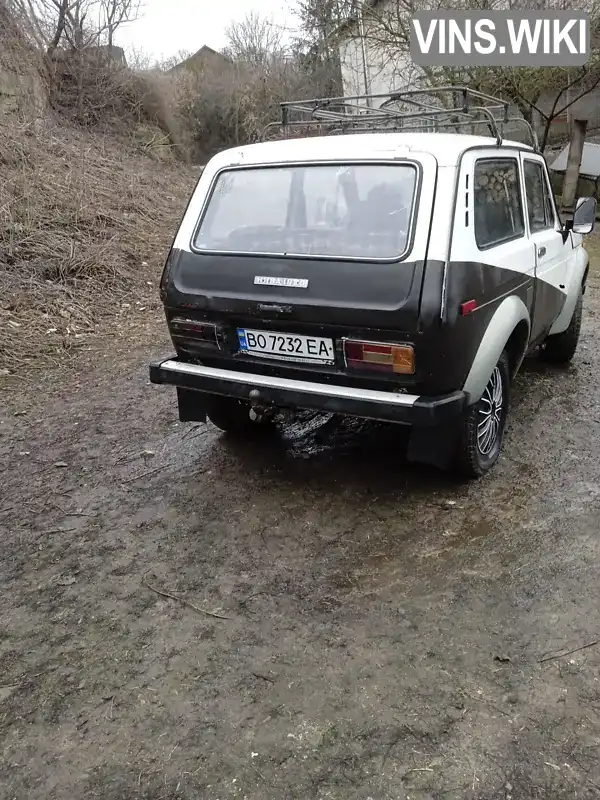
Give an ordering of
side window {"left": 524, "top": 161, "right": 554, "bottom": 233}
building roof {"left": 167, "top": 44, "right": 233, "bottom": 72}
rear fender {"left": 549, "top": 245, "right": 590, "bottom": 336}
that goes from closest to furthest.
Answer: side window {"left": 524, "top": 161, "right": 554, "bottom": 233}, rear fender {"left": 549, "top": 245, "right": 590, "bottom": 336}, building roof {"left": 167, "top": 44, "right": 233, "bottom": 72}

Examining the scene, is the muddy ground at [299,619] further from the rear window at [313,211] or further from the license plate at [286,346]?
the rear window at [313,211]

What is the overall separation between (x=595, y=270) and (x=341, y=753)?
Result: 9.26 meters

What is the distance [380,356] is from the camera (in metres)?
3.09

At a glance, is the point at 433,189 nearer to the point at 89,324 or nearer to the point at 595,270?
the point at 89,324

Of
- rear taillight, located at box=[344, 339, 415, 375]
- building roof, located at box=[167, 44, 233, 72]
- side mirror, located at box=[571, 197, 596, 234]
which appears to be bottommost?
rear taillight, located at box=[344, 339, 415, 375]

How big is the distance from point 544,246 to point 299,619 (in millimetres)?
3008

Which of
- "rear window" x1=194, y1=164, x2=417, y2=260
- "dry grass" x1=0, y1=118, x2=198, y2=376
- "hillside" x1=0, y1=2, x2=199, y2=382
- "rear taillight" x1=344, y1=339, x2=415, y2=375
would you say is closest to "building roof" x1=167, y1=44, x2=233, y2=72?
"hillside" x1=0, y1=2, x2=199, y2=382

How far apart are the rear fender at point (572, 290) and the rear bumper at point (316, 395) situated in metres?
2.25

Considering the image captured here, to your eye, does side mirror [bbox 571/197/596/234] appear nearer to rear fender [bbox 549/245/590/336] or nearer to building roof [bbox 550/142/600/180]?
rear fender [bbox 549/245/590/336]

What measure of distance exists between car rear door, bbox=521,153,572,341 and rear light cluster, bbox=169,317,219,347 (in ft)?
6.81

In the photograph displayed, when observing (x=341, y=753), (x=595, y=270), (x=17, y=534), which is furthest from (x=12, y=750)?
(x=595, y=270)

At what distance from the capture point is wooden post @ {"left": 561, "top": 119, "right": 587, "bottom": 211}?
13.2 meters

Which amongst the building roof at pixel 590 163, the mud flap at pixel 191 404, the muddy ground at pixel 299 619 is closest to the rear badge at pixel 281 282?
the mud flap at pixel 191 404

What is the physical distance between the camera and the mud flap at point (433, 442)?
3275mm
